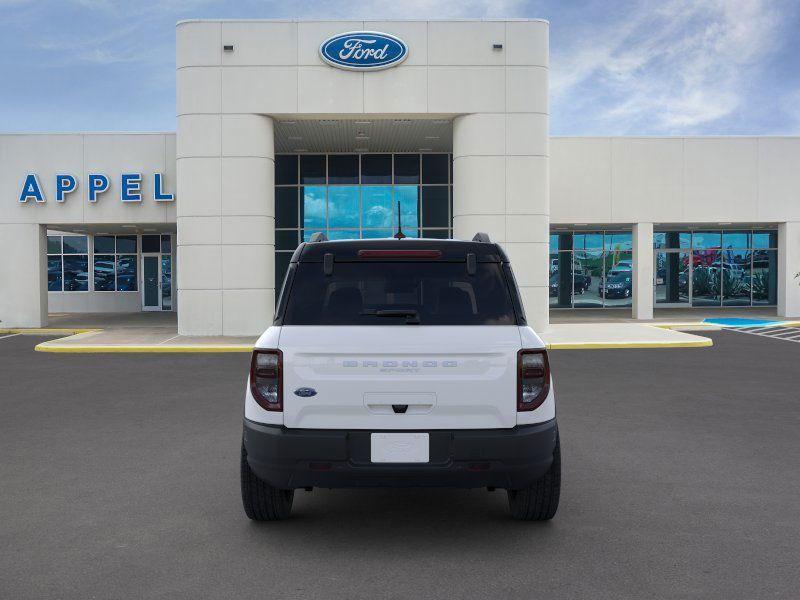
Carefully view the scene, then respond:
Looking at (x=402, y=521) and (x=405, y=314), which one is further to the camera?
(x=402, y=521)

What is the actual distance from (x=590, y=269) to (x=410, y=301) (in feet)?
88.5

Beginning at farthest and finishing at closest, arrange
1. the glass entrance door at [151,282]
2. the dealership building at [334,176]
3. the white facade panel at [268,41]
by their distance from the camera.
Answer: the glass entrance door at [151,282] < the dealership building at [334,176] < the white facade panel at [268,41]

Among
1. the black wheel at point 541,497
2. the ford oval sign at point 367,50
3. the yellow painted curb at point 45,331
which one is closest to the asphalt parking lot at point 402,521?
the black wheel at point 541,497

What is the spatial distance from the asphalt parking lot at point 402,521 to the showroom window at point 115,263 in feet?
71.9

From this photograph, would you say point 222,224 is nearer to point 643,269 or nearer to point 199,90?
point 199,90

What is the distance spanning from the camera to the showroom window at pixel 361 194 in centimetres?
2406

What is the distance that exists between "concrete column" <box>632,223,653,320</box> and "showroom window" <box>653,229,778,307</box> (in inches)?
287

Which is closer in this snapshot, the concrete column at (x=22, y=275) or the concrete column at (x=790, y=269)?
the concrete column at (x=22, y=275)

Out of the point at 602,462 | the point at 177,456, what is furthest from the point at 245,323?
the point at 602,462

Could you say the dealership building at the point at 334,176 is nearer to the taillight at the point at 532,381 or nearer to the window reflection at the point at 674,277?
the window reflection at the point at 674,277

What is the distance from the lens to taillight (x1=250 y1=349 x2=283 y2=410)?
13.2 feet

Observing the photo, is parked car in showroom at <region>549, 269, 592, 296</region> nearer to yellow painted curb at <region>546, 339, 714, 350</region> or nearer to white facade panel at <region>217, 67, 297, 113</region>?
yellow painted curb at <region>546, 339, 714, 350</region>

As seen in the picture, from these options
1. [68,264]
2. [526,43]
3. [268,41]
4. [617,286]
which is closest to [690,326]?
[526,43]

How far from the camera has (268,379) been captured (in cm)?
407
